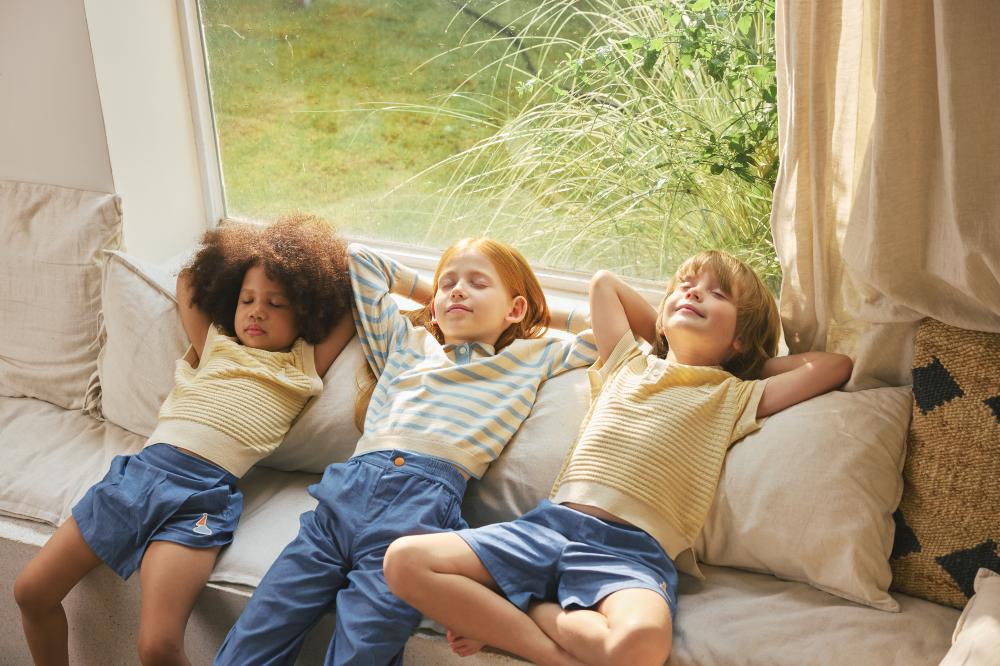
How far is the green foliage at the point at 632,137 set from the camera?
190 centimetres

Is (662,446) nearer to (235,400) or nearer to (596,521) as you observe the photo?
(596,521)

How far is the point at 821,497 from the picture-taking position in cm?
147

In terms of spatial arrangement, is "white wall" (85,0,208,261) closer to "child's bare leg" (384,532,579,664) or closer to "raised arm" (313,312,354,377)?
"raised arm" (313,312,354,377)

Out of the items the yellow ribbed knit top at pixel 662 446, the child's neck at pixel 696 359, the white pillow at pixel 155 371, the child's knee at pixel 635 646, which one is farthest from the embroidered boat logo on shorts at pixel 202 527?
the child's neck at pixel 696 359

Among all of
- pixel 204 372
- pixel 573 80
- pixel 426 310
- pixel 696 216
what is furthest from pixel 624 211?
pixel 204 372

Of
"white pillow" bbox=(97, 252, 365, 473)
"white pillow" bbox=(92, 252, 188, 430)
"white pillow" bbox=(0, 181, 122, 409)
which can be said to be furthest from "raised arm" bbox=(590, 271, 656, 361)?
"white pillow" bbox=(0, 181, 122, 409)

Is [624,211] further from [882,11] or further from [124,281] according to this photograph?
[124,281]

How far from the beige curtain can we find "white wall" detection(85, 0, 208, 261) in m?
1.57

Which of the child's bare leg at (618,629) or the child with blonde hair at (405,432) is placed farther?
the child with blonde hair at (405,432)

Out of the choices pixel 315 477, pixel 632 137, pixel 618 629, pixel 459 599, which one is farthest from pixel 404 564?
pixel 632 137

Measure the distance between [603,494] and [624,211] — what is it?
81cm

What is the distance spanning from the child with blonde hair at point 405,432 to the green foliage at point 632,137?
1.03 ft

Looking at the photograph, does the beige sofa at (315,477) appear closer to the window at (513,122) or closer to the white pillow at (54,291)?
the white pillow at (54,291)

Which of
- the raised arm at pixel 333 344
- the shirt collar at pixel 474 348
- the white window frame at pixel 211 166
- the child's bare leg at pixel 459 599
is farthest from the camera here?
the white window frame at pixel 211 166
